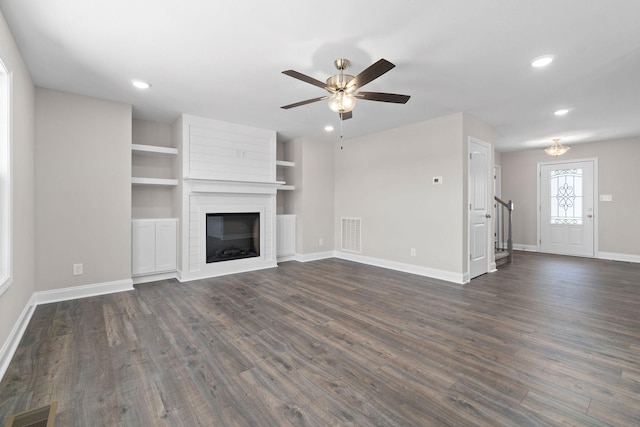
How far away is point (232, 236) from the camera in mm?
5086

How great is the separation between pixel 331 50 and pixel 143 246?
3733mm

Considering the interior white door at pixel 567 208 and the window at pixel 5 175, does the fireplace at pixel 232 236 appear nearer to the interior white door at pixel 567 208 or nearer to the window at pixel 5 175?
the window at pixel 5 175

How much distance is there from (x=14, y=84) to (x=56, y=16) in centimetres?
77

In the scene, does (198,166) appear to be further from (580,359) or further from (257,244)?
(580,359)

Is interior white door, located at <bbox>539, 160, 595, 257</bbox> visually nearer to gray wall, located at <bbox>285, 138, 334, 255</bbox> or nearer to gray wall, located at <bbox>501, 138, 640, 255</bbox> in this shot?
gray wall, located at <bbox>501, 138, 640, 255</bbox>

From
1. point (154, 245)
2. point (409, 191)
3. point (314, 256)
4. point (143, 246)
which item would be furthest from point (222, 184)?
point (409, 191)

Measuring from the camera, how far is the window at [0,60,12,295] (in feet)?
7.54

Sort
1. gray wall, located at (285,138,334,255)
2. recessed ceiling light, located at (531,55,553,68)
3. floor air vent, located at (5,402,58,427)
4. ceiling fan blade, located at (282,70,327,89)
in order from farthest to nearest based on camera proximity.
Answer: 1. gray wall, located at (285,138,334,255)
2. recessed ceiling light, located at (531,55,553,68)
3. ceiling fan blade, located at (282,70,327,89)
4. floor air vent, located at (5,402,58,427)

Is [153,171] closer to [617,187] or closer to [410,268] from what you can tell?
[410,268]

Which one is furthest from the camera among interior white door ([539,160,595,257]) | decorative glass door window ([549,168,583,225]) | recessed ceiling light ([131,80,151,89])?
decorative glass door window ([549,168,583,225])

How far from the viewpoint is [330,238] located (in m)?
6.41

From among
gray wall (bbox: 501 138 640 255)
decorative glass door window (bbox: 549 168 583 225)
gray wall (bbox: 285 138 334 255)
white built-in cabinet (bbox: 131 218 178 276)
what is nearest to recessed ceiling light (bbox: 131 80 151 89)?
white built-in cabinet (bbox: 131 218 178 276)

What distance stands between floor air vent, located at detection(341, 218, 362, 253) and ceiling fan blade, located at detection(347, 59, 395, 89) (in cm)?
361

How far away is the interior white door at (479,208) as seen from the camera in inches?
179
